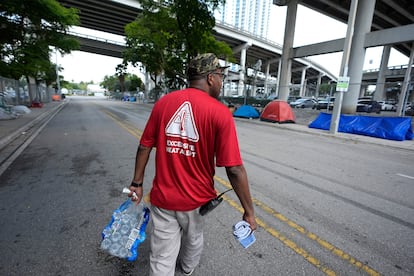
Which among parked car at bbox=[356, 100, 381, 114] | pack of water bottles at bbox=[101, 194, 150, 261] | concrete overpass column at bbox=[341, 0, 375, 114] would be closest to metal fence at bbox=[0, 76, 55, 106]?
pack of water bottles at bbox=[101, 194, 150, 261]

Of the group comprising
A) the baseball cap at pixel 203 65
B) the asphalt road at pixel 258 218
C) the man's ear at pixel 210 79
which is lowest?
the asphalt road at pixel 258 218

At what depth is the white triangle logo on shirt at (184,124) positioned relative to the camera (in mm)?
1382

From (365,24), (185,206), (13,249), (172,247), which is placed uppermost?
(365,24)

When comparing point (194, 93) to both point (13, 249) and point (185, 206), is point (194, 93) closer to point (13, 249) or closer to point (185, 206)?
point (185, 206)

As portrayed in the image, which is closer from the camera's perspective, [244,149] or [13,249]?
[13,249]

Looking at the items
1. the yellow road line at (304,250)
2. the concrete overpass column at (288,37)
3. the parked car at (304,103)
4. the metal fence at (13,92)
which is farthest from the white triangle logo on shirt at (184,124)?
the parked car at (304,103)

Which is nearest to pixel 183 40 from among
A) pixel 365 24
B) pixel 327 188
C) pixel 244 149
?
pixel 244 149

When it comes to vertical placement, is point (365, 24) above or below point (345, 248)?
above

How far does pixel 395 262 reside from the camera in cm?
219

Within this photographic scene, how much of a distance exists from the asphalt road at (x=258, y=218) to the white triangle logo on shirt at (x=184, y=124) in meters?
1.39

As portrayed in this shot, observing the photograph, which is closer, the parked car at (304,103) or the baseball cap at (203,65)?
the baseball cap at (203,65)

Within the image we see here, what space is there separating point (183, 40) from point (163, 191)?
61.6ft

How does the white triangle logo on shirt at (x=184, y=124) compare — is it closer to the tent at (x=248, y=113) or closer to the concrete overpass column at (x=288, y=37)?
the tent at (x=248, y=113)

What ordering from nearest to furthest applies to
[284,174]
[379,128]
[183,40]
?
1. [284,174]
2. [379,128]
3. [183,40]
